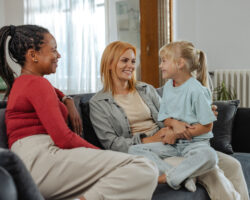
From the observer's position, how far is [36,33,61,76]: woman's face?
1.51 meters

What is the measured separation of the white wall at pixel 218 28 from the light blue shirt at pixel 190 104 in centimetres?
250

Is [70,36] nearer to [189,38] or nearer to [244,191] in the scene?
[189,38]

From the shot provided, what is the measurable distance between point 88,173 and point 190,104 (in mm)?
696

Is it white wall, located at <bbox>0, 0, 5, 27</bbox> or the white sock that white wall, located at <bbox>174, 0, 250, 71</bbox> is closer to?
the white sock

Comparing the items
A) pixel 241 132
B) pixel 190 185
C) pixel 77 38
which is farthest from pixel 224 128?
pixel 77 38

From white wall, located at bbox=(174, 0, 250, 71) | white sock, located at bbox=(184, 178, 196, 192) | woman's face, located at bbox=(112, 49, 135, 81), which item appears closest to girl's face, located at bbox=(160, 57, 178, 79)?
woman's face, located at bbox=(112, 49, 135, 81)

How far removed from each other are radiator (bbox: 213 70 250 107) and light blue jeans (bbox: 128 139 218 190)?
2.42 m

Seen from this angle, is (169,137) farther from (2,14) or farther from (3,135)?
(2,14)

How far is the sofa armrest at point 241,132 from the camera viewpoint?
223 cm

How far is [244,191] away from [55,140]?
1.00 metres

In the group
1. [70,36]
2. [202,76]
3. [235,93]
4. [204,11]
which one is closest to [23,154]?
[202,76]

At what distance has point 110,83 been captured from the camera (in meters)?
1.97

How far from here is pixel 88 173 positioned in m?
1.21

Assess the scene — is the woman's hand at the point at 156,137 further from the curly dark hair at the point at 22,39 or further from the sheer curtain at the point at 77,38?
the sheer curtain at the point at 77,38
